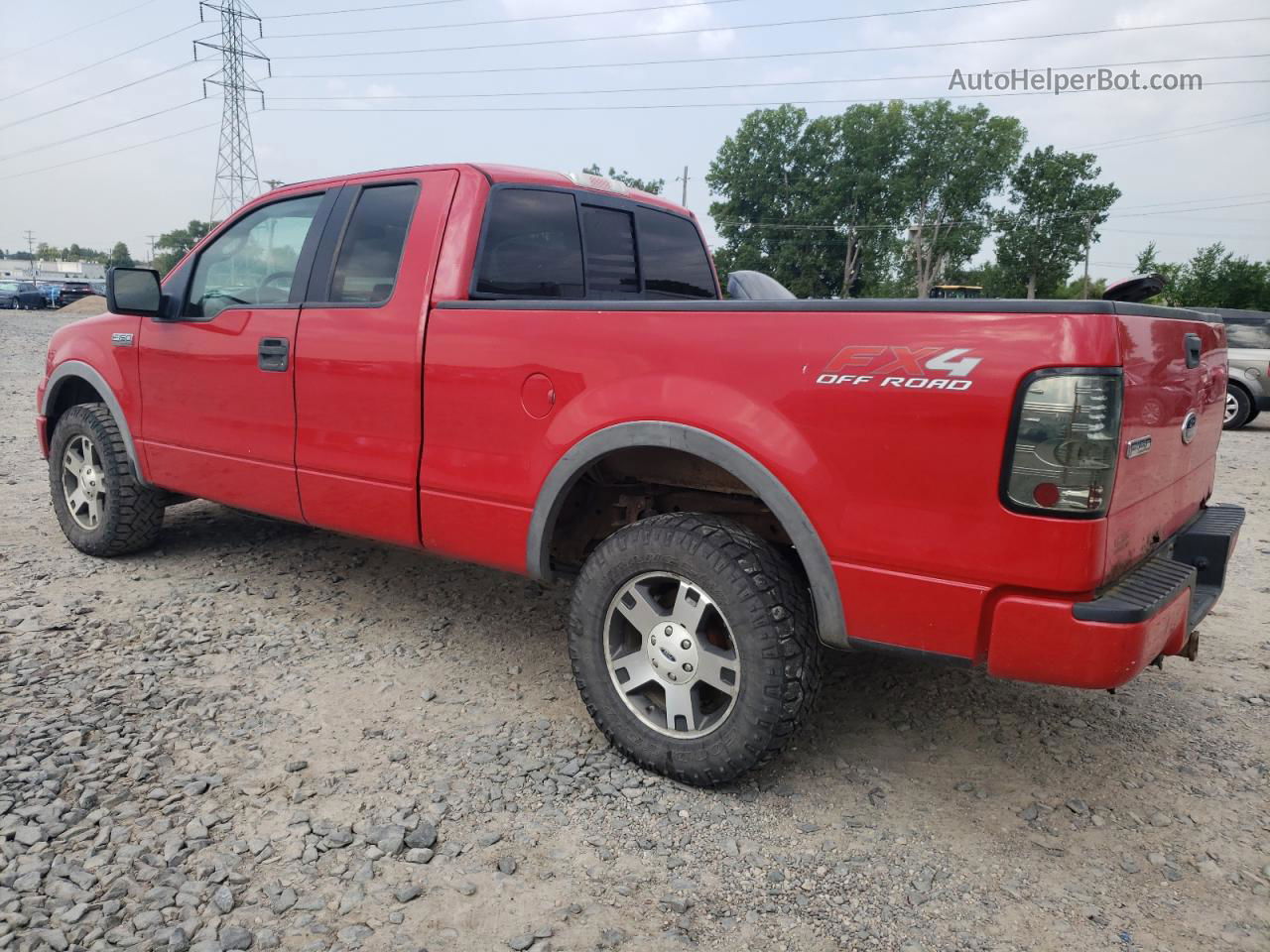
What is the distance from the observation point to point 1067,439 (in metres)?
2.11

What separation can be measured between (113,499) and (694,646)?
11.5ft

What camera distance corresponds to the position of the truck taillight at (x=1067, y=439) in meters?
2.09

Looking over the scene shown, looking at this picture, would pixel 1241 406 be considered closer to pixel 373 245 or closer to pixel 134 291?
pixel 373 245

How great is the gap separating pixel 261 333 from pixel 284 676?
144cm

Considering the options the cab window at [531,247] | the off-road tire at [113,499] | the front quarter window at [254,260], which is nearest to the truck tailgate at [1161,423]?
the cab window at [531,247]

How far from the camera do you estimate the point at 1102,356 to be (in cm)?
208

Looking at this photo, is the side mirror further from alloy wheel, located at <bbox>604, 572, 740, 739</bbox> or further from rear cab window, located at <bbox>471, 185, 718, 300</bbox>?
alloy wheel, located at <bbox>604, 572, 740, 739</bbox>

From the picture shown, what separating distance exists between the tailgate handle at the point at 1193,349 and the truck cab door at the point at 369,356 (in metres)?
2.44

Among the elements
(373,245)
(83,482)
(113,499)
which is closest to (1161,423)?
(373,245)

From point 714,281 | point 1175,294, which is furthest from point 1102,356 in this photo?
point 1175,294

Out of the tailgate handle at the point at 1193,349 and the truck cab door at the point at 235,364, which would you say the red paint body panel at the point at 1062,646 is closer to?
the tailgate handle at the point at 1193,349

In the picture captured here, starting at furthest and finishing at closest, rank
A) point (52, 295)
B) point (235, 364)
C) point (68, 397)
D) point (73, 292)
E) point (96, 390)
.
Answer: point (73, 292) < point (52, 295) < point (68, 397) < point (96, 390) < point (235, 364)

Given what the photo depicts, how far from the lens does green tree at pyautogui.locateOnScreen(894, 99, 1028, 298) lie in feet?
204

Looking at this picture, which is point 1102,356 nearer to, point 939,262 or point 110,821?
point 110,821
